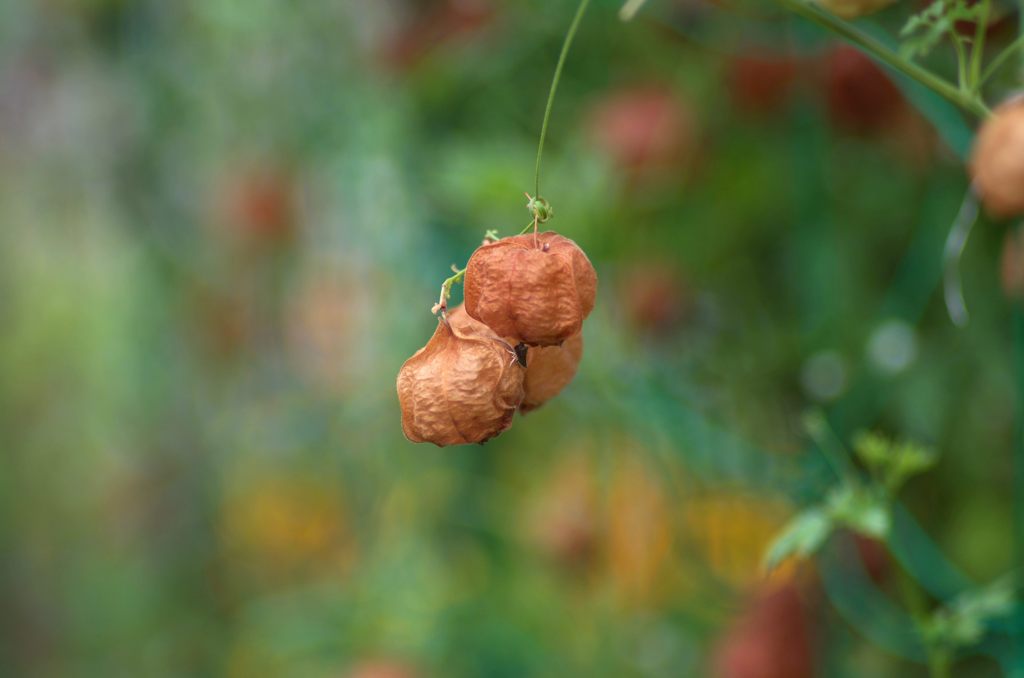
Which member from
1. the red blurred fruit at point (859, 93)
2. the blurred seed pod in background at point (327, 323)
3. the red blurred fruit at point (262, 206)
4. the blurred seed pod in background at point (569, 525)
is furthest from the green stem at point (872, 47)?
the blurred seed pod in background at point (327, 323)

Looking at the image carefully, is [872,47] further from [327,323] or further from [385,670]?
[327,323]

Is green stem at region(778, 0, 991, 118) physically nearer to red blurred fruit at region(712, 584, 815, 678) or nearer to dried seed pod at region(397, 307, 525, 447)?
dried seed pod at region(397, 307, 525, 447)

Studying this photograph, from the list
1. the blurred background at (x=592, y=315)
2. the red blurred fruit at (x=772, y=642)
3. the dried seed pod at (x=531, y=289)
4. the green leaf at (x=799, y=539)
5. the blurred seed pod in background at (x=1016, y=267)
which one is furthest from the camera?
the blurred background at (x=592, y=315)

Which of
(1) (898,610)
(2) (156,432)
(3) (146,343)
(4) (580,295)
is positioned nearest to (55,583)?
(2) (156,432)

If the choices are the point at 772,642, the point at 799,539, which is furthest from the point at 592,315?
the point at 799,539

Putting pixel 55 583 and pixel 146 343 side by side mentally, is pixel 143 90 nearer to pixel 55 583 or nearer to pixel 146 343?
pixel 146 343

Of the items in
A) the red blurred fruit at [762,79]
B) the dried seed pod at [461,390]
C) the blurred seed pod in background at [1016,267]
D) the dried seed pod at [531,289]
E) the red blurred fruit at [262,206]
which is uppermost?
the red blurred fruit at [262,206]

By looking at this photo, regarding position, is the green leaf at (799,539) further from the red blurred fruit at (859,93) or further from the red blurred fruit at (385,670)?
the red blurred fruit at (385,670)
